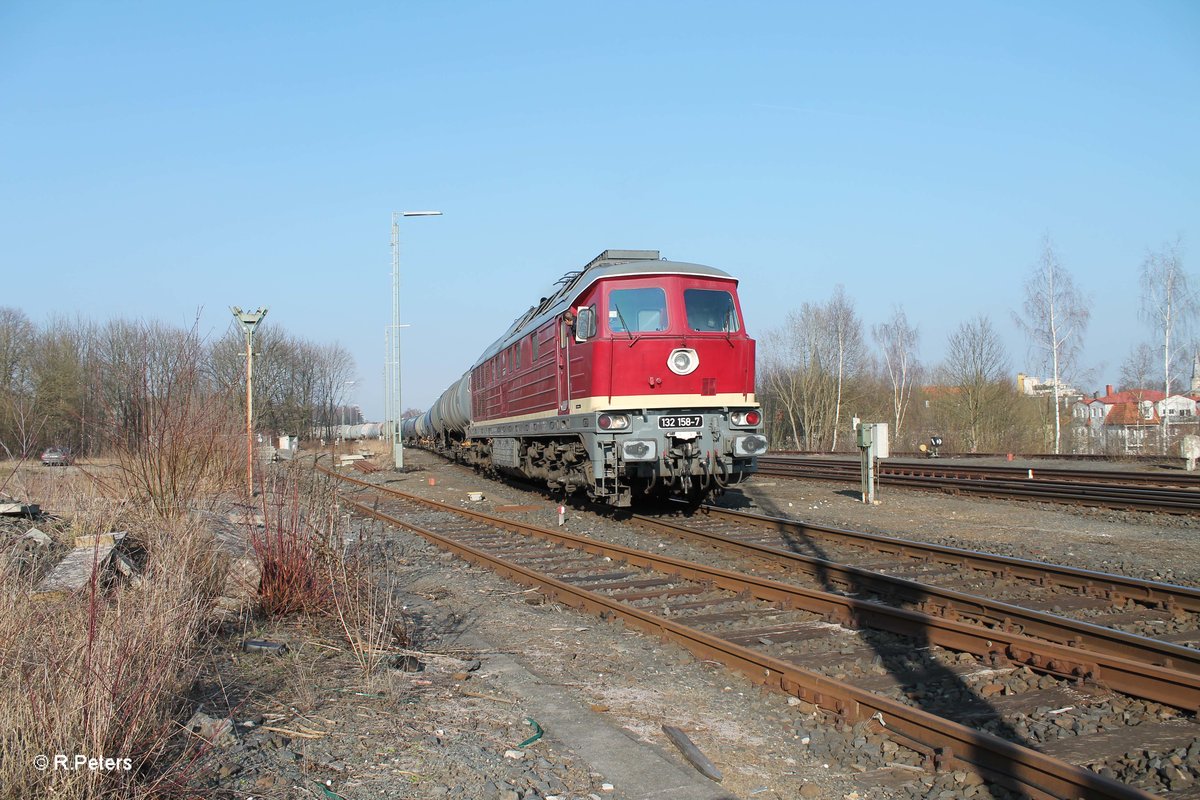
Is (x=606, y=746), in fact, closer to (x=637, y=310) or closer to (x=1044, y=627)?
(x=1044, y=627)

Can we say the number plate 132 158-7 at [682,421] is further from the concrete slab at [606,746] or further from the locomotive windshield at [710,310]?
the concrete slab at [606,746]

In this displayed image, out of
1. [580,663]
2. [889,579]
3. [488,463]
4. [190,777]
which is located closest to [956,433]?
[488,463]

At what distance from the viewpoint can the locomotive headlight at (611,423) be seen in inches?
454

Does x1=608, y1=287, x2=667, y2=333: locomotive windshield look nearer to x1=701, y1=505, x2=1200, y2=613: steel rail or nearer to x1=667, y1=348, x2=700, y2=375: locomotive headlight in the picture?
x1=667, y1=348, x2=700, y2=375: locomotive headlight

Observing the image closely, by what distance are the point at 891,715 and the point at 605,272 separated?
28.6 feet

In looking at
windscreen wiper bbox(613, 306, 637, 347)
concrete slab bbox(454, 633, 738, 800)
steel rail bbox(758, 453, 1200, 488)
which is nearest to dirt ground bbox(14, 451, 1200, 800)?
concrete slab bbox(454, 633, 738, 800)

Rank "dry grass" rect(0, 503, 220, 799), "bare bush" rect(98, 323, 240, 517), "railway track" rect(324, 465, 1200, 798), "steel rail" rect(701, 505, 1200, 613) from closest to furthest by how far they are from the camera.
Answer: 1. "dry grass" rect(0, 503, 220, 799)
2. "railway track" rect(324, 465, 1200, 798)
3. "steel rail" rect(701, 505, 1200, 613)
4. "bare bush" rect(98, 323, 240, 517)

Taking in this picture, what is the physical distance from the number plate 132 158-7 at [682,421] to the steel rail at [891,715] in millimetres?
3683

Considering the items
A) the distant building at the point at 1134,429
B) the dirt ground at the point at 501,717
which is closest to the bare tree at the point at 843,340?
the distant building at the point at 1134,429

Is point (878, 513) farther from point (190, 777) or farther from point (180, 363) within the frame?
point (190, 777)

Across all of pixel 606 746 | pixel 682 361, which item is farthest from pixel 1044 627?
pixel 682 361

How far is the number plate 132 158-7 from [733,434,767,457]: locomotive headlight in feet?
1.88

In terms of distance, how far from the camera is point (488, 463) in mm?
22000

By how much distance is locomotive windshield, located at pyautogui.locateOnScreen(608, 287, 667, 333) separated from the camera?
11961 mm
